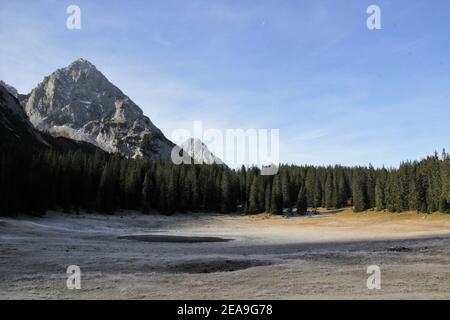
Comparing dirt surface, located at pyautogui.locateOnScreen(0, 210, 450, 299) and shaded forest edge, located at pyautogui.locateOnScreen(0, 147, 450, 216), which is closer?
dirt surface, located at pyautogui.locateOnScreen(0, 210, 450, 299)

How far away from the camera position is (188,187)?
12075cm

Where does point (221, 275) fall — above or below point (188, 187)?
below

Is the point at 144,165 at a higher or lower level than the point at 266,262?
higher

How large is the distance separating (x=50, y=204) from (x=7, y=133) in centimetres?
7849

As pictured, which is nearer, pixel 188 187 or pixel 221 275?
pixel 221 275

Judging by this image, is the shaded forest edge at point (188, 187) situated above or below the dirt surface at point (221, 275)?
above

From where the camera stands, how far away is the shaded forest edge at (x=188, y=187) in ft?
257

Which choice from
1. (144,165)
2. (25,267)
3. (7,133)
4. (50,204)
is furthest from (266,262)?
(7,133)

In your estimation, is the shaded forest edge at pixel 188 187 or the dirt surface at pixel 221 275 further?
the shaded forest edge at pixel 188 187

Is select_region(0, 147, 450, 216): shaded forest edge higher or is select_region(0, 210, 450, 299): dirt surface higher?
select_region(0, 147, 450, 216): shaded forest edge

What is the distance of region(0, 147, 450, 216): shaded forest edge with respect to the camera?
78.2 meters
